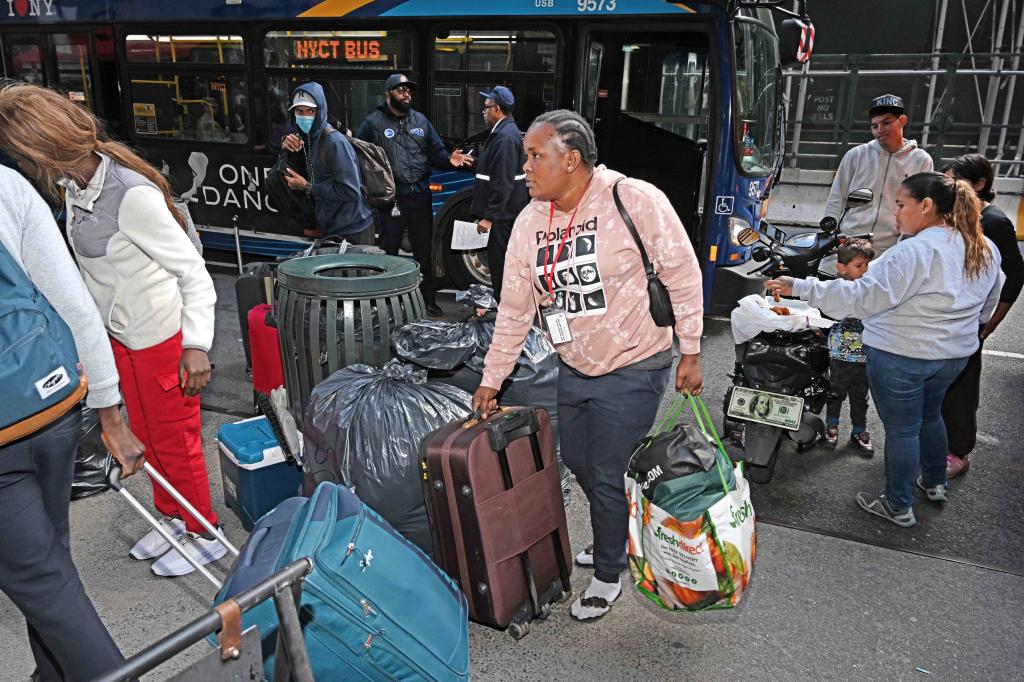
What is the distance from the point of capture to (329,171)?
17.5ft

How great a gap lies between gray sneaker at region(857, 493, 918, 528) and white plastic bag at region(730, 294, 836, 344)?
0.92 m

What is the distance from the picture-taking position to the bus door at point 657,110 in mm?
6895

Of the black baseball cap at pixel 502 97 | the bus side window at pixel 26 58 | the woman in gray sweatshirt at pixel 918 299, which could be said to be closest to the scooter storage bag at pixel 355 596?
the woman in gray sweatshirt at pixel 918 299

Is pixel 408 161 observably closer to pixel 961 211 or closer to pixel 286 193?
pixel 286 193

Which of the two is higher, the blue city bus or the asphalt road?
the blue city bus

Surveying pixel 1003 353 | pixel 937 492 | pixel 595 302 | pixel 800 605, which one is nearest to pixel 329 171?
pixel 595 302

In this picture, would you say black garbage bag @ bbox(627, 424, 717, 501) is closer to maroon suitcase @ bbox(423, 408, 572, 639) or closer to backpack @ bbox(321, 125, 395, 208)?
maroon suitcase @ bbox(423, 408, 572, 639)

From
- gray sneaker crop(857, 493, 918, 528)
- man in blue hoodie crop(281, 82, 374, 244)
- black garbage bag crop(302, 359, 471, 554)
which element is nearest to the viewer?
black garbage bag crop(302, 359, 471, 554)

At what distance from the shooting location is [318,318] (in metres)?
3.55

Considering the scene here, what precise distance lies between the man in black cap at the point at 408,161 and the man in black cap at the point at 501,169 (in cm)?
78

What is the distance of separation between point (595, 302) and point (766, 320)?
5.95ft

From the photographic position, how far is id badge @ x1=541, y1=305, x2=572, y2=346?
2770 mm

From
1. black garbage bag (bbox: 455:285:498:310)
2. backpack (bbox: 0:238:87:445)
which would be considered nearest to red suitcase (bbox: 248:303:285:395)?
black garbage bag (bbox: 455:285:498:310)

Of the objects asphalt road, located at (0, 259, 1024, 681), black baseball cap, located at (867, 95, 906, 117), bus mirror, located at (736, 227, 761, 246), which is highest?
black baseball cap, located at (867, 95, 906, 117)
